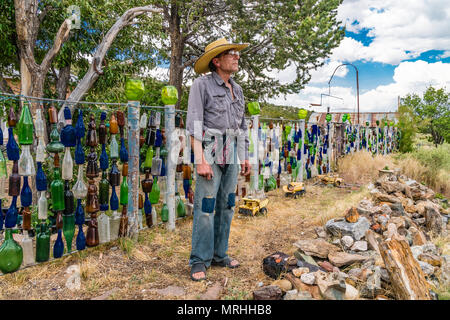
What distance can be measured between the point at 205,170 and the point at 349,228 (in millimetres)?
1873

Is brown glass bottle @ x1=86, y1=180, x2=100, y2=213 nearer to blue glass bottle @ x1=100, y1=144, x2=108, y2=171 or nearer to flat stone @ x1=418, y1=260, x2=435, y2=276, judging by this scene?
blue glass bottle @ x1=100, y1=144, x2=108, y2=171

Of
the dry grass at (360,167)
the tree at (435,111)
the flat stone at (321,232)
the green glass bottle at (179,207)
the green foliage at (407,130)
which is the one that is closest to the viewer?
the flat stone at (321,232)

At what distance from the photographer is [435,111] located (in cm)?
2606

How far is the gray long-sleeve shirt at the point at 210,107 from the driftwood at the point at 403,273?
5.05 ft

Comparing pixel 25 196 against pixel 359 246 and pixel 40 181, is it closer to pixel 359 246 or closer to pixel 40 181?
pixel 40 181

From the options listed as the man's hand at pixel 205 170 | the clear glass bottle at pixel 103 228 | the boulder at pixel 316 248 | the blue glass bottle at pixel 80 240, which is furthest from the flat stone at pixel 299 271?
the blue glass bottle at pixel 80 240

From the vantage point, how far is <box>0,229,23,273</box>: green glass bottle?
222 cm

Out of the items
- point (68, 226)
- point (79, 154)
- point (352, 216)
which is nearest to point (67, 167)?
point (79, 154)

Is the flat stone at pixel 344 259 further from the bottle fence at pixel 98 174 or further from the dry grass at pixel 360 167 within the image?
the dry grass at pixel 360 167

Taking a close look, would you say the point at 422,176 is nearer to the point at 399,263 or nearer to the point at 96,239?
the point at 399,263

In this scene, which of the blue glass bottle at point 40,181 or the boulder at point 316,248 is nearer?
the blue glass bottle at point 40,181

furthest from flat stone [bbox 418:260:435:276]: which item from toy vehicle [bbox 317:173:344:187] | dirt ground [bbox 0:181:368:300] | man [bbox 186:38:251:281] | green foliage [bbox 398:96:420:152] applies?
green foliage [bbox 398:96:420:152]

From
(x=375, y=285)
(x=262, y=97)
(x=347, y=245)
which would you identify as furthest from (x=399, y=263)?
(x=262, y=97)

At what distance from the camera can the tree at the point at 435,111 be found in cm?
2445
